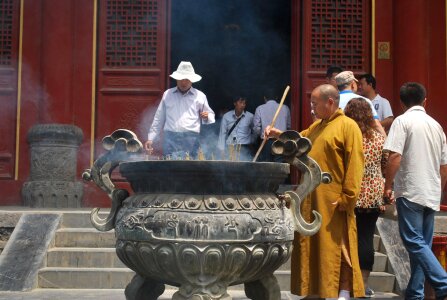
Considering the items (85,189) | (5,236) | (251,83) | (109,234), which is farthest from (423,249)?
(251,83)

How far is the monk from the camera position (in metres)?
5.20

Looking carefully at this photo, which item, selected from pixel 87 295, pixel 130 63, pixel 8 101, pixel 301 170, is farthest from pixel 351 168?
pixel 8 101

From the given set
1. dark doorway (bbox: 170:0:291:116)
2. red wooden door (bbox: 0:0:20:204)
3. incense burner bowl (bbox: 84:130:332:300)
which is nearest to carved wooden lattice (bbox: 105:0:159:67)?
red wooden door (bbox: 0:0:20:204)

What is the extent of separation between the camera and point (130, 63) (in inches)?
388

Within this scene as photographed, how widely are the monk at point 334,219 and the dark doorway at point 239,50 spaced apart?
8.13 meters

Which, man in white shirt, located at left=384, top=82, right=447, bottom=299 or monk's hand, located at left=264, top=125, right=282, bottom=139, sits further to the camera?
man in white shirt, located at left=384, top=82, right=447, bottom=299

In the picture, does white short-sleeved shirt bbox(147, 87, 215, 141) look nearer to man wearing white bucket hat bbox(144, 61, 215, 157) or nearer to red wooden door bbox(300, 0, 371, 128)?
man wearing white bucket hat bbox(144, 61, 215, 157)

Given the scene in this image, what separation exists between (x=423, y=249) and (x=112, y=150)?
7.81 ft

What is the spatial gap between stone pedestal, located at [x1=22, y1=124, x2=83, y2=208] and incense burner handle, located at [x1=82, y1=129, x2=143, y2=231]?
421 cm

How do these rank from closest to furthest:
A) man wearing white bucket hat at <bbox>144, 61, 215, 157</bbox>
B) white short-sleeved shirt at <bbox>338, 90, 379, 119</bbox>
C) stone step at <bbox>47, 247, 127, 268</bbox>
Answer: white short-sleeved shirt at <bbox>338, 90, 379, 119</bbox>, stone step at <bbox>47, 247, 127, 268</bbox>, man wearing white bucket hat at <bbox>144, 61, 215, 157</bbox>

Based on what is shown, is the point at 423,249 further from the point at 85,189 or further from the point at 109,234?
the point at 85,189

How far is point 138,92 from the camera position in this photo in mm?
9781

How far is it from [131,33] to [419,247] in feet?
18.0

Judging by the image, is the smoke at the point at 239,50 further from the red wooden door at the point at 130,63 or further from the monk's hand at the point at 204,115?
the monk's hand at the point at 204,115
